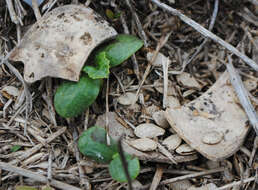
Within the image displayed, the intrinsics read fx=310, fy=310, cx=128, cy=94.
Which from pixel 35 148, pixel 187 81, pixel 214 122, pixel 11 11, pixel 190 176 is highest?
pixel 11 11

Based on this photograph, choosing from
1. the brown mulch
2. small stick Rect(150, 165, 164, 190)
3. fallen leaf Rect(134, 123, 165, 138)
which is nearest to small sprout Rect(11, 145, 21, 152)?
the brown mulch

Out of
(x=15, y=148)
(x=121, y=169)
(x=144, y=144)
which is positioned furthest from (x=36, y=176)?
(x=144, y=144)

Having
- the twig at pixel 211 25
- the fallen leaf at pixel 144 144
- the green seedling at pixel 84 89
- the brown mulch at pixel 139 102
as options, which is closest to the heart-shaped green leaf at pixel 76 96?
the green seedling at pixel 84 89

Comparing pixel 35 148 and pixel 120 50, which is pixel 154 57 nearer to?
pixel 120 50

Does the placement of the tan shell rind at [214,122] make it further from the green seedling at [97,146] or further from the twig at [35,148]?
the twig at [35,148]

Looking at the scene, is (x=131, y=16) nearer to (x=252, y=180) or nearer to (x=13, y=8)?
(x=13, y=8)

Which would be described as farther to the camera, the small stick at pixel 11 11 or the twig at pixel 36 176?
the small stick at pixel 11 11
